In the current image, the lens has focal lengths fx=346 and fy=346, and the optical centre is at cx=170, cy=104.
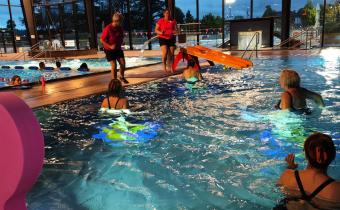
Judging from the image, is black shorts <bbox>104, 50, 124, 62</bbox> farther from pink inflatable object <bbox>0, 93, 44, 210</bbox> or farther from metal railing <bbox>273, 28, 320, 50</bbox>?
metal railing <bbox>273, 28, 320, 50</bbox>

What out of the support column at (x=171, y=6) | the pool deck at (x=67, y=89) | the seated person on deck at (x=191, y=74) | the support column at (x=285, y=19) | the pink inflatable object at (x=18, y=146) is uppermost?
the support column at (x=171, y=6)

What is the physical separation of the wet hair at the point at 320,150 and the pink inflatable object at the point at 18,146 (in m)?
1.59

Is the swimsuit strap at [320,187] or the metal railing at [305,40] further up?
the metal railing at [305,40]

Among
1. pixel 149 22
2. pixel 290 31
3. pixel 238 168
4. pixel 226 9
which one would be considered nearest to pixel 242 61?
pixel 238 168

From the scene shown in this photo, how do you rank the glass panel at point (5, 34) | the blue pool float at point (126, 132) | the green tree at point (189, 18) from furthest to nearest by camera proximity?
the glass panel at point (5, 34)
the green tree at point (189, 18)
the blue pool float at point (126, 132)

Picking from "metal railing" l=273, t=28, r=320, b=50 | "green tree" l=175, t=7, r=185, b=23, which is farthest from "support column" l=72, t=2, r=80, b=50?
"metal railing" l=273, t=28, r=320, b=50

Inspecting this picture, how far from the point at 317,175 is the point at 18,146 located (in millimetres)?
1801

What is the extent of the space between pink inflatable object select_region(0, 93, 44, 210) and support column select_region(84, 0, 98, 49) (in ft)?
78.0

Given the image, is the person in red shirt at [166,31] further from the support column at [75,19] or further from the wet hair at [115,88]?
the support column at [75,19]

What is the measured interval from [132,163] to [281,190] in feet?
5.01

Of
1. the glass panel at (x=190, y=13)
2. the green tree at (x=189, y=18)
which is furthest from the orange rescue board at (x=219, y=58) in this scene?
the green tree at (x=189, y=18)

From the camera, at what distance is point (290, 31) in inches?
772

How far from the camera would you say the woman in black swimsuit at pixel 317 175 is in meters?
2.03

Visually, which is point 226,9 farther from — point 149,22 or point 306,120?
point 306,120
